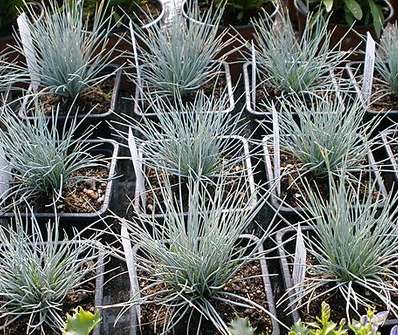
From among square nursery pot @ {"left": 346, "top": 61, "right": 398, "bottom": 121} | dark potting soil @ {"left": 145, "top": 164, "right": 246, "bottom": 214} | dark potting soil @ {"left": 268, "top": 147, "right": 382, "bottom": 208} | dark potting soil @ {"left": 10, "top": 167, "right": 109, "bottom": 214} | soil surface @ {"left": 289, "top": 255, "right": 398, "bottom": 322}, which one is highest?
square nursery pot @ {"left": 346, "top": 61, "right": 398, "bottom": 121}

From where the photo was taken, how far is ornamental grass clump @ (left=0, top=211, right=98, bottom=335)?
4.22ft

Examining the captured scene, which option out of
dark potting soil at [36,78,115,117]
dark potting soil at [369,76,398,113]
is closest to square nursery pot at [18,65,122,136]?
dark potting soil at [36,78,115,117]

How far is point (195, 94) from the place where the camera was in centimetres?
187

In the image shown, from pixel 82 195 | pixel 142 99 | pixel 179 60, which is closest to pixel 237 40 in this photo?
pixel 179 60

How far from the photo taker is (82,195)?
157cm

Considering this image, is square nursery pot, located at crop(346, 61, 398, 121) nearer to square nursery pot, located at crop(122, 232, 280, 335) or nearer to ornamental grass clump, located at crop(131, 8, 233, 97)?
ornamental grass clump, located at crop(131, 8, 233, 97)

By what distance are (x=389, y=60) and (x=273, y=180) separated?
58 centimetres

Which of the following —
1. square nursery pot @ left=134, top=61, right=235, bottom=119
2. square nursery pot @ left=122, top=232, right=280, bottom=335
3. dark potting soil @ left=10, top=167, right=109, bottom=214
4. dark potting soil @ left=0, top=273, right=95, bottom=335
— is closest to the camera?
square nursery pot @ left=122, top=232, right=280, bottom=335

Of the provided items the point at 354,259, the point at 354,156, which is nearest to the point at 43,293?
the point at 354,259

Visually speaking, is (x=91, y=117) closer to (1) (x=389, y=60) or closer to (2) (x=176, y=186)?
(2) (x=176, y=186)

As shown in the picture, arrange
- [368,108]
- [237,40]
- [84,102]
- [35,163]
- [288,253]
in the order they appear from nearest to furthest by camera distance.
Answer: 1. [288,253]
2. [35,163]
3. [368,108]
4. [84,102]
5. [237,40]

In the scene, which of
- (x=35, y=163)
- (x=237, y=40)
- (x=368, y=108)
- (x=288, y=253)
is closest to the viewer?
(x=288, y=253)

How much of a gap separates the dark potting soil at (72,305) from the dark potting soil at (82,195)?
0.69 ft

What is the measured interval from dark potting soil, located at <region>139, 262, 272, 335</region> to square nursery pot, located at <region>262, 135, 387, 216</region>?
145 millimetres
